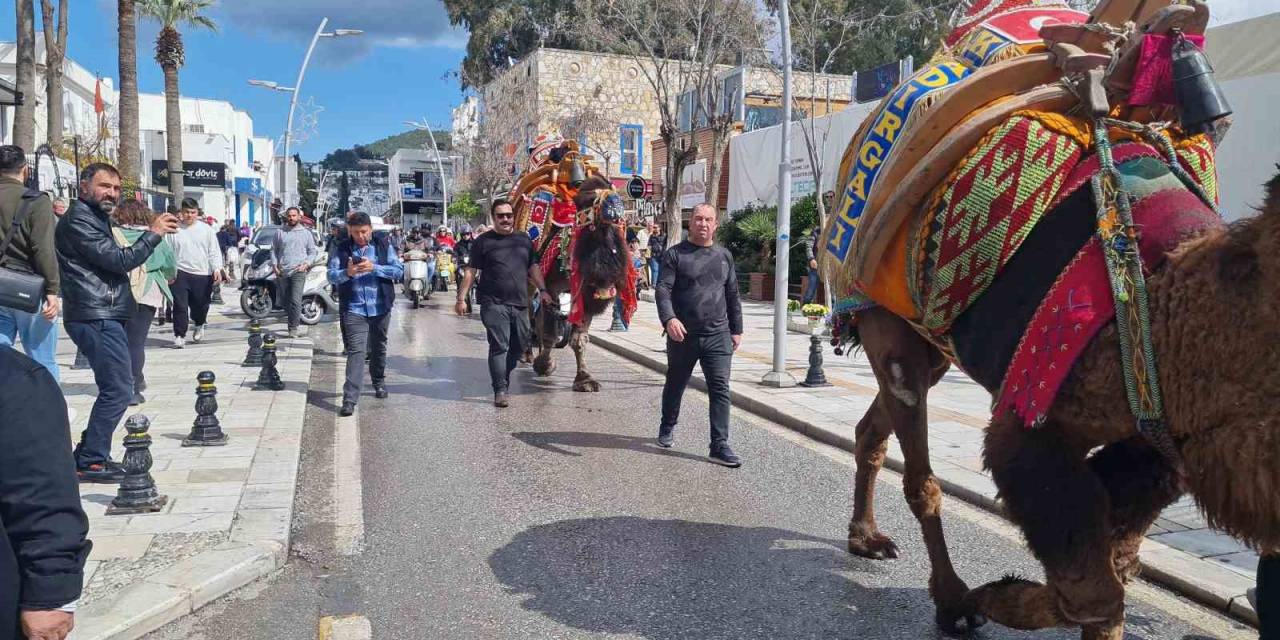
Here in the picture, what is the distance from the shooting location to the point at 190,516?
542 cm

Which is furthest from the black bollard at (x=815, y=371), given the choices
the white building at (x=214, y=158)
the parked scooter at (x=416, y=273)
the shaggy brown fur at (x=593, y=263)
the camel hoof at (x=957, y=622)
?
the white building at (x=214, y=158)

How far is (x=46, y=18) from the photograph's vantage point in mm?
22844

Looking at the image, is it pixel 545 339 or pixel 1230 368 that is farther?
pixel 545 339

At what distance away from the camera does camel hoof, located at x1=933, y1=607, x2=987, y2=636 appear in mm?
4098

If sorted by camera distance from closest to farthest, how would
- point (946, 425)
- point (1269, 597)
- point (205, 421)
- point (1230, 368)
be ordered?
point (1230, 368) → point (1269, 597) → point (205, 421) → point (946, 425)

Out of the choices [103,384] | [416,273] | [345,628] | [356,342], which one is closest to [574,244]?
[356,342]

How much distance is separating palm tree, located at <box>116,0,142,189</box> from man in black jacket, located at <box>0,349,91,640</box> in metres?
19.0

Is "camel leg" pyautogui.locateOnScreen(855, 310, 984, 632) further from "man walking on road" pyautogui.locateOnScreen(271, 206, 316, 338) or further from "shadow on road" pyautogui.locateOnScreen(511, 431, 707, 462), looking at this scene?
"man walking on road" pyautogui.locateOnScreen(271, 206, 316, 338)

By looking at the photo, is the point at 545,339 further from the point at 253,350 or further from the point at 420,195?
the point at 420,195

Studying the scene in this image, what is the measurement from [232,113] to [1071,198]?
71.4 metres

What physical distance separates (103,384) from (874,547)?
4779 mm

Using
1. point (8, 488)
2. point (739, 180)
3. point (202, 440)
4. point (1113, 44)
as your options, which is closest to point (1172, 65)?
point (1113, 44)

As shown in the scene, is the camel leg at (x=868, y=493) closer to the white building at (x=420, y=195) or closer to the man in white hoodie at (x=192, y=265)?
the man in white hoodie at (x=192, y=265)

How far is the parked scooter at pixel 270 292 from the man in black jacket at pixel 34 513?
1357cm
